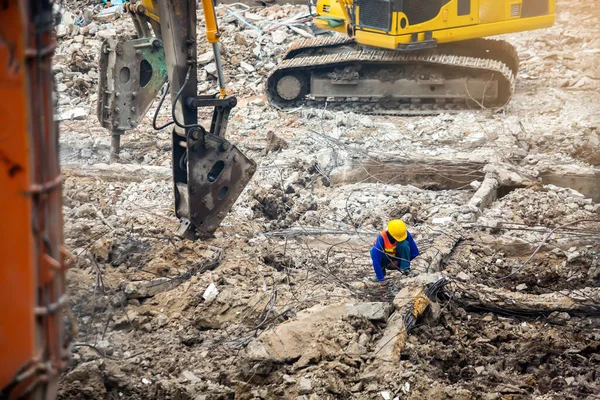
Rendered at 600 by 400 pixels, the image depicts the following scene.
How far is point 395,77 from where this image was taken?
44.7 ft

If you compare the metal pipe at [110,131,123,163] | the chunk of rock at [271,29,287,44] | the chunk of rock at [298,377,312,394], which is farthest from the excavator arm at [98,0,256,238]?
the chunk of rock at [271,29,287,44]

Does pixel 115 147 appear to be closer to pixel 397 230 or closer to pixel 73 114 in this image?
pixel 73 114

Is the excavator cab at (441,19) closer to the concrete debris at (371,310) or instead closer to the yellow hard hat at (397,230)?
the yellow hard hat at (397,230)

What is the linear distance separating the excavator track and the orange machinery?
10.9m

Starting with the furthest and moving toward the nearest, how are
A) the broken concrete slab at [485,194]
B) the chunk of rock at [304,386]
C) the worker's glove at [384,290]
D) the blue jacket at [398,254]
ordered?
1. the broken concrete slab at [485,194]
2. the blue jacket at [398,254]
3. the worker's glove at [384,290]
4. the chunk of rock at [304,386]

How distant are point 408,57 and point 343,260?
668 cm

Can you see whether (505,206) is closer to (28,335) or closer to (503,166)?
(503,166)

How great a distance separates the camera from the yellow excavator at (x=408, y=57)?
41.9 ft

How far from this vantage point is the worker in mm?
7016

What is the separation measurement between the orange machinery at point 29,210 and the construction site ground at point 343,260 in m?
2.11

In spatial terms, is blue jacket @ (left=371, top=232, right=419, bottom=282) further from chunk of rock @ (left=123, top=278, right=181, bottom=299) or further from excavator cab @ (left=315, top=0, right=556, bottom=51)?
excavator cab @ (left=315, top=0, right=556, bottom=51)

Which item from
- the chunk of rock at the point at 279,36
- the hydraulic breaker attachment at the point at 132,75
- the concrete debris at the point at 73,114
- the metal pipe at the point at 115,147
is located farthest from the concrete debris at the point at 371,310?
the chunk of rock at the point at 279,36

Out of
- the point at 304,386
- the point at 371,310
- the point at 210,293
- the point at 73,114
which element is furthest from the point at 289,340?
the point at 73,114

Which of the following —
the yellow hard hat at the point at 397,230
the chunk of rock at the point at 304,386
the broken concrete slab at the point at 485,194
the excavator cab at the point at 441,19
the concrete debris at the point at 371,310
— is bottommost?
the chunk of rock at the point at 304,386
